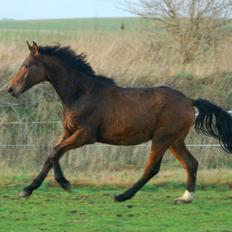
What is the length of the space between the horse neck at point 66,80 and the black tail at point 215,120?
4.86 feet

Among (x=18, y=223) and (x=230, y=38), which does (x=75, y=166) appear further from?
(x=230, y=38)

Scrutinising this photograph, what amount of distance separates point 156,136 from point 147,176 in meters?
0.54

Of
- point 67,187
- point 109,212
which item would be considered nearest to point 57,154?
point 67,187

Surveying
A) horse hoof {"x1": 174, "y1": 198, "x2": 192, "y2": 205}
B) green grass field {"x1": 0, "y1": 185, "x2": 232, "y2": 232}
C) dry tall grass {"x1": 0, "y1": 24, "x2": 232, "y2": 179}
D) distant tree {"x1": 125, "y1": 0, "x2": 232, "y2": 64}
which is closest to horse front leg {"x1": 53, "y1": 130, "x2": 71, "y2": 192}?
green grass field {"x1": 0, "y1": 185, "x2": 232, "y2": 232}

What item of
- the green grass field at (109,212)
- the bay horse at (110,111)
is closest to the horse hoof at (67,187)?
the bay horse at (110,111)

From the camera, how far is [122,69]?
61.9 ft

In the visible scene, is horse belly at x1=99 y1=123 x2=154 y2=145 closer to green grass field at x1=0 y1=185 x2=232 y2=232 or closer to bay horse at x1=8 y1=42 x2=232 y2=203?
bay horse at x1=8 y1=42 x2=232 y2=203

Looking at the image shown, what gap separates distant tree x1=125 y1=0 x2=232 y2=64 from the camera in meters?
20.0

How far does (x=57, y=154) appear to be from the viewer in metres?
10.3

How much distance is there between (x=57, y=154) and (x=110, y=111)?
3.08ft

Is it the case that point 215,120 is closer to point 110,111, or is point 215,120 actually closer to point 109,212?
point 110,111

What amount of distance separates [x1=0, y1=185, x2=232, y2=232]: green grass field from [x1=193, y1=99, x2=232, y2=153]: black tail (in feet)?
2.77

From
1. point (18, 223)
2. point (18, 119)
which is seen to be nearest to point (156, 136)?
point (18, 223)

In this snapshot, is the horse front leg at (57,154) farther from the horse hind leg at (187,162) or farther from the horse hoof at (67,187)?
the horse hind leg at (187,162)
